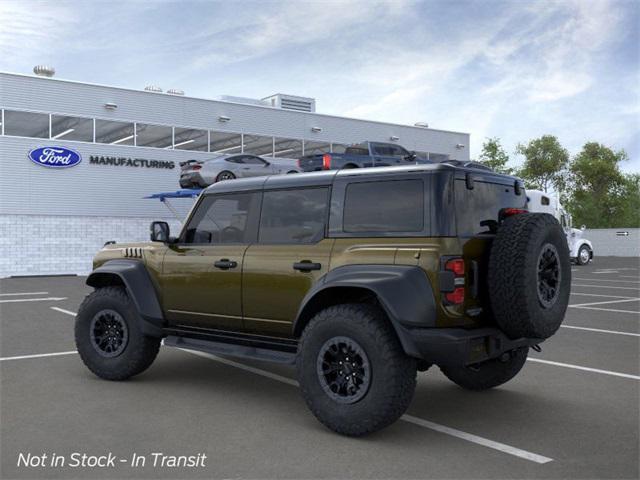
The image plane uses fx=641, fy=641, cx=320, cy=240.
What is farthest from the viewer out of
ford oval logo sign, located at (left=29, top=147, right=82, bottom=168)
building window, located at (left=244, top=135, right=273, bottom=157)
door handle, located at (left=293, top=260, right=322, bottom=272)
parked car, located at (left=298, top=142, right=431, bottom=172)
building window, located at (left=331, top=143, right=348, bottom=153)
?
building window, located at (left=331, top=143, right=348, bottom=153)

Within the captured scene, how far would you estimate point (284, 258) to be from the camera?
5.30 meters

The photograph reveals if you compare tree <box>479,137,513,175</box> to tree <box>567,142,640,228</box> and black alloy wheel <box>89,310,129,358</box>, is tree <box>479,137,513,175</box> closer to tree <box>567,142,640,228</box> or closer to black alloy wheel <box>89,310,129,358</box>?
tree <box>567,142,640,228</box>

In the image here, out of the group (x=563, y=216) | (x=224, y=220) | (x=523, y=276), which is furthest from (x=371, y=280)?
(x=563, y=216)

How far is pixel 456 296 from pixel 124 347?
355 cm

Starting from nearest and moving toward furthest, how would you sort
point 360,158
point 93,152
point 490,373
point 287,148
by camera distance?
point 490,373 < point 360,158 < point 93,152 < point 287,148

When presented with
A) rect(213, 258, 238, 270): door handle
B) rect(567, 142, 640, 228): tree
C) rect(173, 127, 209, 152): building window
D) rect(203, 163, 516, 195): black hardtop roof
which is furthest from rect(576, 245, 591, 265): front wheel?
rect(567, 142, 640, 228): tree

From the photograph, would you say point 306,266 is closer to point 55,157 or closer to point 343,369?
point 343,369

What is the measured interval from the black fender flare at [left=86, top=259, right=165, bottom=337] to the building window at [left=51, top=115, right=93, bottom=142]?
71.3 ft

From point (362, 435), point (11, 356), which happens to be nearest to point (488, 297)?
point (362, 435)

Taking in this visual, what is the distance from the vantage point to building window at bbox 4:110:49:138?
25016mm

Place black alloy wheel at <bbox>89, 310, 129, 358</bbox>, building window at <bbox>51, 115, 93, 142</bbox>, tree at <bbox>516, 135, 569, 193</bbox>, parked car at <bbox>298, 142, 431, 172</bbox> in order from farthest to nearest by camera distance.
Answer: tree at <bbox>516, 135, 569, 193</bbox>
building window at <bbox>51, 115, 93, 142</bbox>
parked car at <bbox>298, 142, 431, 172</bbox>
black alloy wheel at <bbox>89, 310, 129, 358</bbox>

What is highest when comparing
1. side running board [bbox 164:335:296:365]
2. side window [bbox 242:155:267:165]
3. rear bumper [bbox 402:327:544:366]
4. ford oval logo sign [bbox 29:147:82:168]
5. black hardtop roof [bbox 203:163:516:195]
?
ford oval logo sign [bbox 29:147:82:168]

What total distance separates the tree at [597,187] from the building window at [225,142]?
46591mm

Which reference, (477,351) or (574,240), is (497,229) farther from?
(574,240)
